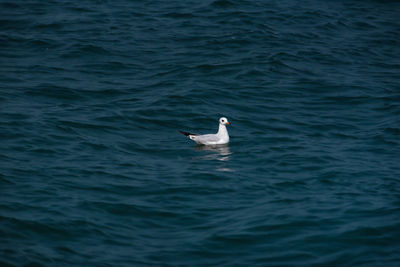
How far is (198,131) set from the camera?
1803 cm

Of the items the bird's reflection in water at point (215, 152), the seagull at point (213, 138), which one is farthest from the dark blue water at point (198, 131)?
the seagull at point (213, 138)

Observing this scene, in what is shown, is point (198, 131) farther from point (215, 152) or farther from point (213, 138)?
point (215, 152)

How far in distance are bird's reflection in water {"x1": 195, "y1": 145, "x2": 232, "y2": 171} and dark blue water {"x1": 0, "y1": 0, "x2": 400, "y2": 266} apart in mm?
54

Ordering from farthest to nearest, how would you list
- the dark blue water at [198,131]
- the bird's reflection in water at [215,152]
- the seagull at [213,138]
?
1. the seagull at [213,138]
2. the bird's reflection in water at [215,152]
3. the dark blue water at [198,131]

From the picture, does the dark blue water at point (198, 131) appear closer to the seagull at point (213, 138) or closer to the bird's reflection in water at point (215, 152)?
the bird's reflection in water at point (215, 152)

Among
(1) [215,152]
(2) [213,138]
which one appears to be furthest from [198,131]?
(1) [215,152]

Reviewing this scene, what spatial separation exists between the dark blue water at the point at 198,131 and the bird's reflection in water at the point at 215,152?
0.18 ft

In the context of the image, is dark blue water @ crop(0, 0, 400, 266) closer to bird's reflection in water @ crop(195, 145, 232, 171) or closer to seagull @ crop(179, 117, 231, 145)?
bird's reflection in water @ crop(195, 145, 232, 171)

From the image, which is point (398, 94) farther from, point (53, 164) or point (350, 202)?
point (53, 164)

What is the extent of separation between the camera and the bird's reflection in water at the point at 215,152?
51.4 feet

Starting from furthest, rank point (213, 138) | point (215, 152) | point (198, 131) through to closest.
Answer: point (198, 131) → point (213, 138) → point (215, 152)

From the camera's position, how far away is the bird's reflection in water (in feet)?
51.4

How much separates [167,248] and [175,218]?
4.42 feet

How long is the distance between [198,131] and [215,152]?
1.96 meters
